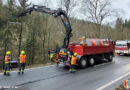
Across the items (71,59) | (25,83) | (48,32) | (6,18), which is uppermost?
(6,18)

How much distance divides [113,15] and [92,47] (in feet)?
52.3

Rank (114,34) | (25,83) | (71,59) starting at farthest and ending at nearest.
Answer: (114,34)
(71,59)
(25,83)

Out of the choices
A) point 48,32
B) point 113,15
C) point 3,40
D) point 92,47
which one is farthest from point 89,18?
point 3,40

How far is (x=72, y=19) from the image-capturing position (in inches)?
779

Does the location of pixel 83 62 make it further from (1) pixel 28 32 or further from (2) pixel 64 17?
(1) pixel 28 32

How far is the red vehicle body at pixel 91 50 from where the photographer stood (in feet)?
32.1

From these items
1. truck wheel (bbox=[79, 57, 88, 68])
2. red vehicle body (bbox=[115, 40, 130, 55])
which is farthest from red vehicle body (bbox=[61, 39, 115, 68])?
red vehicle body (bbox=[115, 40, 130, 55])

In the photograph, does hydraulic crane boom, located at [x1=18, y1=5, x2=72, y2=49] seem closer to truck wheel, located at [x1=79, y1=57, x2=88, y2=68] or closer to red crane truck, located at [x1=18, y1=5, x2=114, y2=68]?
red crane truck, located at [x1=18, y1=5, x2=114, y2=68]

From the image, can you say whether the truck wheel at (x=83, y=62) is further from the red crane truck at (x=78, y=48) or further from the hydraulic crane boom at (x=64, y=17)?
the hydraulic crane boom at (x=64, y=17)

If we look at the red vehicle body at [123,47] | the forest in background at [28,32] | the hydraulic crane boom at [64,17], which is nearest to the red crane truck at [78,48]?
the hydraulic crane boom at [64,17]

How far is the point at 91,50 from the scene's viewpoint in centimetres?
1056

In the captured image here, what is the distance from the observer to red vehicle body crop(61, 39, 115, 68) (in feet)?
32.1

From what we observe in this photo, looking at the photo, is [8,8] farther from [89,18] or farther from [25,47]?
[89,18]

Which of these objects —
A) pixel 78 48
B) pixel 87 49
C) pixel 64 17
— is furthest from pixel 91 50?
pixel 64 17
